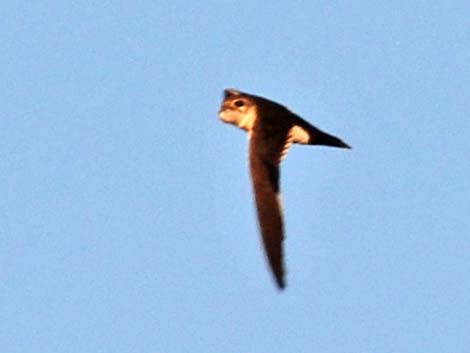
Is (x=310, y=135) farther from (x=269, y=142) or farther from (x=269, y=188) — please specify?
(x=269, y=188)

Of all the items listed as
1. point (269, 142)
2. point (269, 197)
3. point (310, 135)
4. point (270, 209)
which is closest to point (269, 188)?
point (269, 197)

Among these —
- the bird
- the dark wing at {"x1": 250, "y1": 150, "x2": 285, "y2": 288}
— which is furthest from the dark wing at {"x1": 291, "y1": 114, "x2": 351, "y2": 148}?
the dark wing at {"x1": 250, "y1": 150, "x2": 285, "y2": 288}

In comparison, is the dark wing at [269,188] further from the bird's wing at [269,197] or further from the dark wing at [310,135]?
the dark wing at [310,135]

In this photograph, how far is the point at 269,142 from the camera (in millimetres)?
22250

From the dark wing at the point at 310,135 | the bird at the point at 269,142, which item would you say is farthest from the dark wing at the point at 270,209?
the dark wing at the point at 310,135

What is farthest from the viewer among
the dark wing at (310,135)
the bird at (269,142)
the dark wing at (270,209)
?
the dark wing at (310,135)

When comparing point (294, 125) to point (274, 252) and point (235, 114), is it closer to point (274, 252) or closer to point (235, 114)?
point (235, 114)

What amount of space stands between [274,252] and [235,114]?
2.78m

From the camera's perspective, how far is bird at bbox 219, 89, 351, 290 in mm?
21000

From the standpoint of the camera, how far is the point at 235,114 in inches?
920

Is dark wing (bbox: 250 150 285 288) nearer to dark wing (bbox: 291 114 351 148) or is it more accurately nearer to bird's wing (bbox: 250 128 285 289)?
bird's wing (bbox: 250 128 285 289)

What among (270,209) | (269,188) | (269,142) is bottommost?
(270,209)

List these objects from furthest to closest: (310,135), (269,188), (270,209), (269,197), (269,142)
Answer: (310,135), (269,142), (269,188), (269,197), (270,209)

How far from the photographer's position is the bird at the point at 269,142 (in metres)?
21.0
